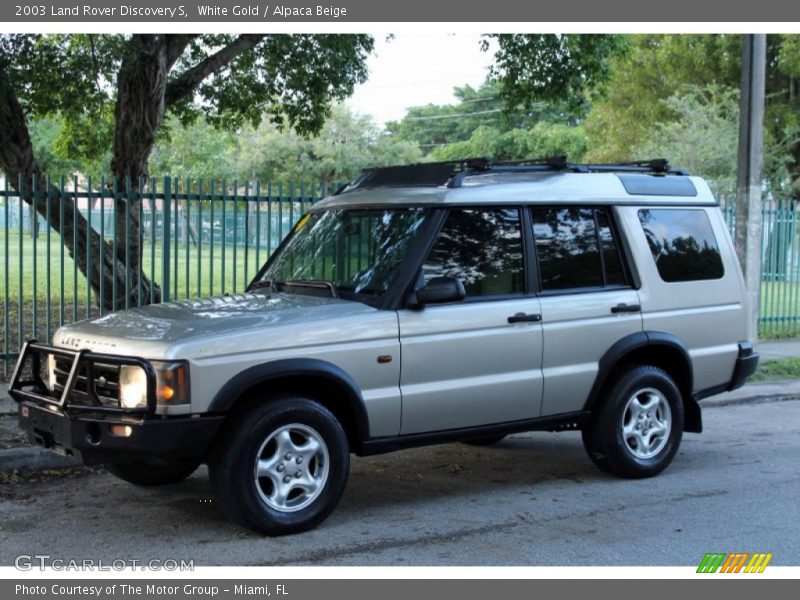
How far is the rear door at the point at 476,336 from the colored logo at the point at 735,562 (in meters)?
1.70

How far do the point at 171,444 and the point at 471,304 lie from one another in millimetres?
2138

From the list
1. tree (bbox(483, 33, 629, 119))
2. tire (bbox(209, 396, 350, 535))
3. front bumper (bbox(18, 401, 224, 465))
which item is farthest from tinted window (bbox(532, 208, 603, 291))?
tree (bbox(483, 33, 629, 119))

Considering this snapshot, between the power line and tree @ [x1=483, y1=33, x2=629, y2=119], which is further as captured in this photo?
the power line

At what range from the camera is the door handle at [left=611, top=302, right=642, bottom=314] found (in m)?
7.15

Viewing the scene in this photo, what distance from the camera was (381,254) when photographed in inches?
258

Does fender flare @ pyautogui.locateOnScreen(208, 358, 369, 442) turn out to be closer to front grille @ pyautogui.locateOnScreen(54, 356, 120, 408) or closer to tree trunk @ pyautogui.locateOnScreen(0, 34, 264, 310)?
front grille @ pyautogui.locateOnScreen(54, 356, 120, 408)

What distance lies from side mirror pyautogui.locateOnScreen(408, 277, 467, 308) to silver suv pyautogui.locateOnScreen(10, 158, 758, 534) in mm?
14

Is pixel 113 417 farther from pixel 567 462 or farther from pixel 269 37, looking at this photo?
pixel 269 37

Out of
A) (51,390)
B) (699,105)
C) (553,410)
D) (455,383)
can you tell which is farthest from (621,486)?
(699,105)

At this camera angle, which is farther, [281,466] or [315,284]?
[315,284]

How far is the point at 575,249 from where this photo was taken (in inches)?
281

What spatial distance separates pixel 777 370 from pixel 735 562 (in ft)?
25.8

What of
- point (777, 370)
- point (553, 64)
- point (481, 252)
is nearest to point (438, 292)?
point (481, 252)

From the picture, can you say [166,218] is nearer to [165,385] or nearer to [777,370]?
[165,385]
